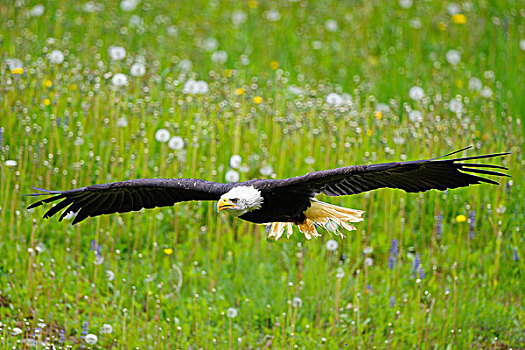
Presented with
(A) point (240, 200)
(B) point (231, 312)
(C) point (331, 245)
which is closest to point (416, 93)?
(C) point (331, 245)

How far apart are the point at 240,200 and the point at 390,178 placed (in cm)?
81

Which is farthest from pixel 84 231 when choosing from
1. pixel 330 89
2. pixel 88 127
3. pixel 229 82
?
pixel 330 89

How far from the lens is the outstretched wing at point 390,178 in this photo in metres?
4.15

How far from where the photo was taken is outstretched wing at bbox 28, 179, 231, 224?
16.0 feet

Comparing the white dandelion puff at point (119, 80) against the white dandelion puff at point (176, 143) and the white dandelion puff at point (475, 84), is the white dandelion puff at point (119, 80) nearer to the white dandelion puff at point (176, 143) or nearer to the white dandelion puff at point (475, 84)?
the white dandelion puff at point (176, 143)

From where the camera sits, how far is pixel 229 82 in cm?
804

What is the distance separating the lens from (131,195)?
5246mm

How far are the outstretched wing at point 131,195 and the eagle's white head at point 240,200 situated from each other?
17 cm

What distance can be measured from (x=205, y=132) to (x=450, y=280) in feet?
7.38

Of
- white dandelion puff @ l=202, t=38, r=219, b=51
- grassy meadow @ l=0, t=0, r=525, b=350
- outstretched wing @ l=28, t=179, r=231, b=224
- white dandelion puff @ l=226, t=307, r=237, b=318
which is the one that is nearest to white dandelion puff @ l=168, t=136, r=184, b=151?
grassy meadow @ l=0, t=0, r=525, b=350

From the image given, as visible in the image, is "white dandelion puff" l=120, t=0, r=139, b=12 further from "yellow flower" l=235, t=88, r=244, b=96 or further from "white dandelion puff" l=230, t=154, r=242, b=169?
"white dandelion puff" l=230, t=154, r=242, b=169

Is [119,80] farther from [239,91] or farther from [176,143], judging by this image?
[239,91]

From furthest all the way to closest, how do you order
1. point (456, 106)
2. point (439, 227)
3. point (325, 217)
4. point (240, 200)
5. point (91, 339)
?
point (456, 106) < point (439, 227) < point (325, 217) < point (91, 339) < point (240, 200)

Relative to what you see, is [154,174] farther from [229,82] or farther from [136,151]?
[229,82]
